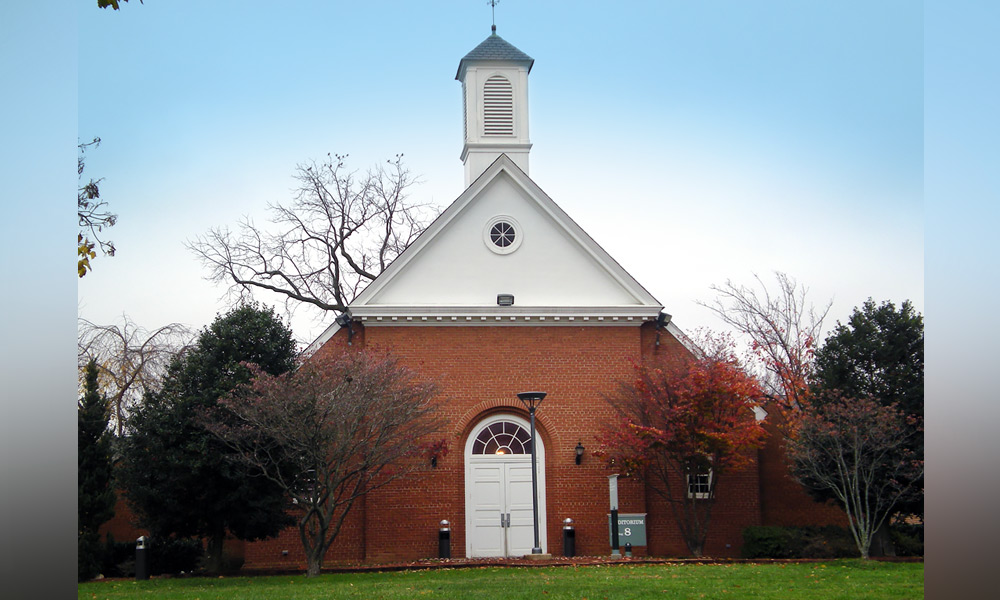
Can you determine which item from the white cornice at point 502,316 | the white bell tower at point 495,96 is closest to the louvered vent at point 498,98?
the white bell tower at point 495,96

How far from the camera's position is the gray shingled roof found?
26.8m

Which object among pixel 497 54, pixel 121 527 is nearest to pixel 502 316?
pixel 497 54

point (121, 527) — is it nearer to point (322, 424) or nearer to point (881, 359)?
point (322, 424)

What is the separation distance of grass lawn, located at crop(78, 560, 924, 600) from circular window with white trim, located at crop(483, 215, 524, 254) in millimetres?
8628

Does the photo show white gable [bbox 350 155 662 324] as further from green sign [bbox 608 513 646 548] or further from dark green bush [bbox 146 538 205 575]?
dark green bush [bbox 146 538 205 575]

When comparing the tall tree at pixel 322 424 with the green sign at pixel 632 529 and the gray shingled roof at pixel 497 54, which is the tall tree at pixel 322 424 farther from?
the gray shingled roof at pixel 497 54

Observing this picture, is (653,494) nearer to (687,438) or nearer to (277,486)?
(687,438)

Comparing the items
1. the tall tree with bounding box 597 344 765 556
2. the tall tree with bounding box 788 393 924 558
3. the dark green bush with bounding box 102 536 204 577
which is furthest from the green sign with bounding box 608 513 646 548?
the dark green bush with bounding box 102 536 204 577

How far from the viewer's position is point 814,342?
36094mm

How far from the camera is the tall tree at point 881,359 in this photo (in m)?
22.3

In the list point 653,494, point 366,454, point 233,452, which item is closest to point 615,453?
point 653,494

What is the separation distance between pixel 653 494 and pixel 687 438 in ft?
8.99

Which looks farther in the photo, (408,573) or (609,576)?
(408,573)

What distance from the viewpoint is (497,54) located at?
26.9m
